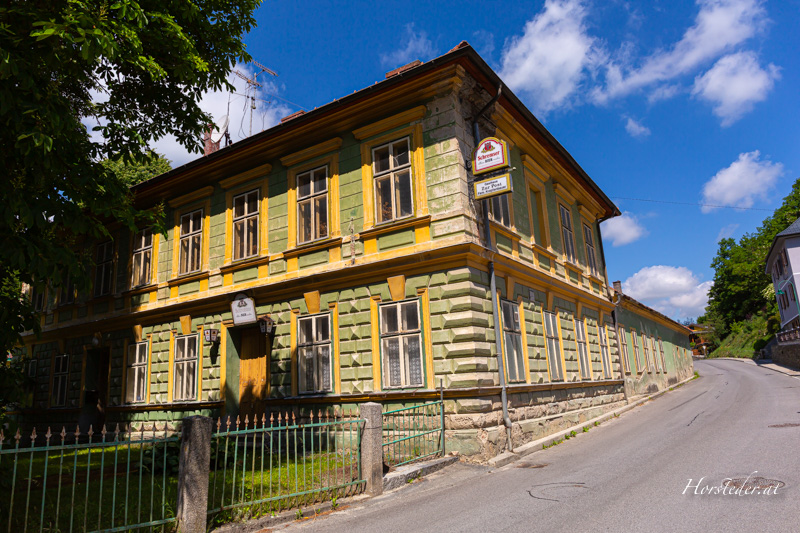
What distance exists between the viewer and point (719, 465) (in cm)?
793

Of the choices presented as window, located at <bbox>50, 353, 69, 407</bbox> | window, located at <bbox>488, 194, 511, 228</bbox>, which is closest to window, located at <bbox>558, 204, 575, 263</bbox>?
window, located at <bbox>488, 194, 511, 228</bbox>

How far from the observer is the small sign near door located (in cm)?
1352

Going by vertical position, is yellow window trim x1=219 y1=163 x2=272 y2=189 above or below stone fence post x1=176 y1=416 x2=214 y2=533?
above

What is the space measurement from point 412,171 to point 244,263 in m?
5.57

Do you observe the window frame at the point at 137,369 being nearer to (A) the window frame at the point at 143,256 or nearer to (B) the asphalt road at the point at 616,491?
(A) the window frame at the point at 143,256

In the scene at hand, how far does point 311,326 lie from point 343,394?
6.34 ft

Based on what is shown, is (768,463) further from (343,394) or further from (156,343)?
(156,343)

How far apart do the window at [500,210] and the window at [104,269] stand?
1360 centimetres

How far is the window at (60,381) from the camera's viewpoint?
18.7 m

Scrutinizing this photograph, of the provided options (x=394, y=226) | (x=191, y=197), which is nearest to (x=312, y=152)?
(x=394, y=226)

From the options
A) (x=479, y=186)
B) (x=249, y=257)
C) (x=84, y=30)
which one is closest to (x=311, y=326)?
(x=249, y=257)

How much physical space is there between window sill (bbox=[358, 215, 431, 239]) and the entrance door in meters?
4.27

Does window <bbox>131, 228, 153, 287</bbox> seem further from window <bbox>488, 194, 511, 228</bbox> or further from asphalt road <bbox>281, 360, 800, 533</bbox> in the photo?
asphalt road <bbox>281, 360, 800, 533</bbox>

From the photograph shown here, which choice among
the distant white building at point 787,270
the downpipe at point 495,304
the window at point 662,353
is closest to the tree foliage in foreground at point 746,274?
the distant white building at point 787,270
